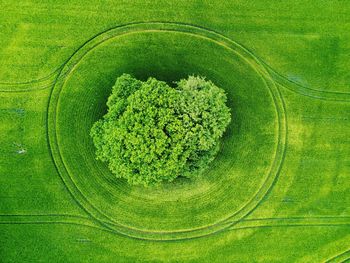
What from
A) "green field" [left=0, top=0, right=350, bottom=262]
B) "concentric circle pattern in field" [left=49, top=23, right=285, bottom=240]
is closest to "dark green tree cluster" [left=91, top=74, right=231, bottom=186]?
"concentric circle pattern in field" [left=49, top=23, right=285, bottom=240]

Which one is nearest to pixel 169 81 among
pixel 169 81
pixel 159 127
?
pixel 169 81

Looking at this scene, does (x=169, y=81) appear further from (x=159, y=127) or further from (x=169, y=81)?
(x=159, y=127)

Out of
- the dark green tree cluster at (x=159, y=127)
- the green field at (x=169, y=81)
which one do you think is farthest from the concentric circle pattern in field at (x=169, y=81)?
the dark green tree cluster at (x=159, y=127)

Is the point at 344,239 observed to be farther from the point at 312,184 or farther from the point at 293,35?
the point at 293,35

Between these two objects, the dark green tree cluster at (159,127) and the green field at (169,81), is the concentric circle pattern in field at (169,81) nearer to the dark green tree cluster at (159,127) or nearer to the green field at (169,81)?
the green field at (169,81)

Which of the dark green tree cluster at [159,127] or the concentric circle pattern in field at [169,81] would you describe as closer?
the dark green tree cluster at [159,127]

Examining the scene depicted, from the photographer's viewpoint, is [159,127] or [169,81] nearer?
[159,127]

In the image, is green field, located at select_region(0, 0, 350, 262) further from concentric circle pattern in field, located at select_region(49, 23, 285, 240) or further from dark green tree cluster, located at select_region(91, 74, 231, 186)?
dark green tree cluster, located at select_region(91, 74, 231, 186)

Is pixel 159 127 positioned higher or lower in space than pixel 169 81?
lower
